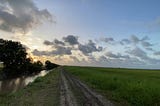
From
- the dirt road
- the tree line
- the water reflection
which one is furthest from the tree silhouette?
the dirt road

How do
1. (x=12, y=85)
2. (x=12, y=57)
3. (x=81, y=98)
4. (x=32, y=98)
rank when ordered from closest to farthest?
(x=81, y=98) → (x=32, y=98) → (x=12, y=85) → (x=12, y=57)

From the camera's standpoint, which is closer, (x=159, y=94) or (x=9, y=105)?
(x=9, y=105)

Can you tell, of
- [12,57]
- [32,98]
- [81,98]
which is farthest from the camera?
[12,57]

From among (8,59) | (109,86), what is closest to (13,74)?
(8,59)

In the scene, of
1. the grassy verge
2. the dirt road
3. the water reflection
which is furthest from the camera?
the water reflection

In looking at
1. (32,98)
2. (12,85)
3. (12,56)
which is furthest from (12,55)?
(32,98)

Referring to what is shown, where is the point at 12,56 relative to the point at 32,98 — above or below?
Result: above

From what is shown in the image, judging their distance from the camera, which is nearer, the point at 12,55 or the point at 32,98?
the point at 32,98

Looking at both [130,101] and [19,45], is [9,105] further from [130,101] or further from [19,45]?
[19,45]

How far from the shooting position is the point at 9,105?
2325cm

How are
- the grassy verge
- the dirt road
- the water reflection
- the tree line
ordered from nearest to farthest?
the dirt road
the grassy verge
the water reflection
the tree line

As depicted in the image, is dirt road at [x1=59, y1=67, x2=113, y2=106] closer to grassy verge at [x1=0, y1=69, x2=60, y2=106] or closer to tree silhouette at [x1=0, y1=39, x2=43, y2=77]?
grassy verge at [x1=0, y1=69, x2=60, y2=106]

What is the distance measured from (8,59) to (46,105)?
93.5 meters

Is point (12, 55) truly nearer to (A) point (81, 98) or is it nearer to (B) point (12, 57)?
(B) point (12, 57)
